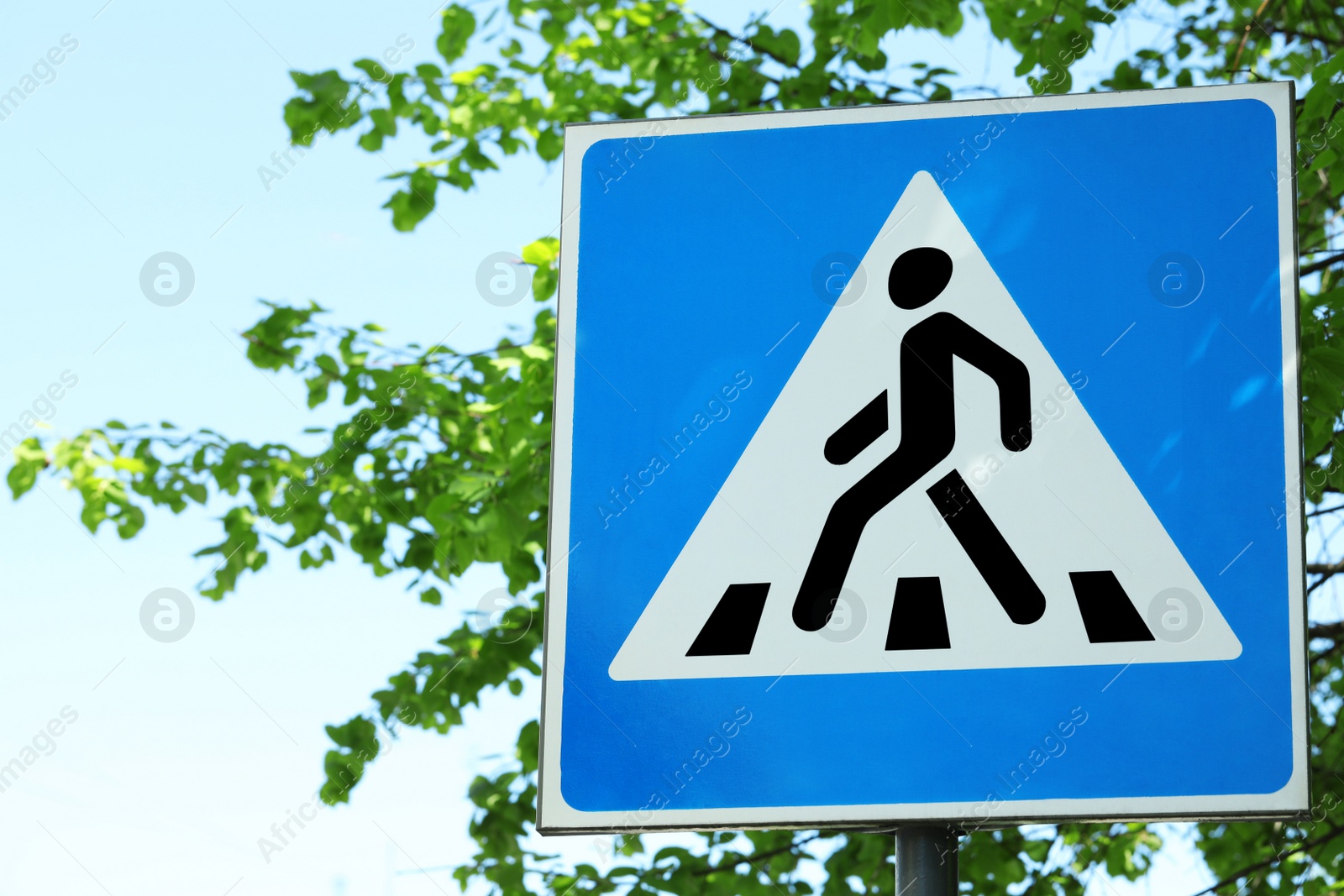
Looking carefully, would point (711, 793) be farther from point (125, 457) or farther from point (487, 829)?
point (125, 457)

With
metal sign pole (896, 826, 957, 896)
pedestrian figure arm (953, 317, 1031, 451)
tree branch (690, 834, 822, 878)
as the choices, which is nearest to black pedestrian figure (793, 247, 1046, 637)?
pedestrian figure arm (953, 317, 1031, 451)

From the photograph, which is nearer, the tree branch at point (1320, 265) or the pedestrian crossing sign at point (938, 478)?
the pedestrian crossing sign at point (938, 478)

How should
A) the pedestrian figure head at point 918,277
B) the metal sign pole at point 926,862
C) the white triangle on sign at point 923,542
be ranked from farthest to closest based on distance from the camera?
the pedestrian figure head at point 918,277
the white triangle on sign at point 923,542
the metal sign pole at point 926,862

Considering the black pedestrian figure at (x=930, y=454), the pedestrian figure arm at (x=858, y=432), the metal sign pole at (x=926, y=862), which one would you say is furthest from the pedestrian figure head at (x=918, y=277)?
the metal sign pole at (x=926, y=862)

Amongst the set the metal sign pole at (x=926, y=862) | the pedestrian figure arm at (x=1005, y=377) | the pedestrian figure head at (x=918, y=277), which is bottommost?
the metal sign pole at (x=926, y=862)

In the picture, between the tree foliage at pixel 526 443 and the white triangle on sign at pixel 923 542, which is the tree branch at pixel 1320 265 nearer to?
the tree foliage at pixel 526 443

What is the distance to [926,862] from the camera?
1.43 metres

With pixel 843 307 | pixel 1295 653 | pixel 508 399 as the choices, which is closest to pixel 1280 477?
pixel 1295 653

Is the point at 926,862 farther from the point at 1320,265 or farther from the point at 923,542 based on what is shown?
the point at 1320,265

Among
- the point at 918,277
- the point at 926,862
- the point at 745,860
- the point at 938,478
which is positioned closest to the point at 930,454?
the point at 938,478

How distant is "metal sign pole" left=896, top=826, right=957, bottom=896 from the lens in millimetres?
1397

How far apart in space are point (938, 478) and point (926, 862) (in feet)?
1.49

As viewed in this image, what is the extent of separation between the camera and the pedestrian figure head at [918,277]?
1.64 metres

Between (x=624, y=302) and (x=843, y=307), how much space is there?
304 millimetres
